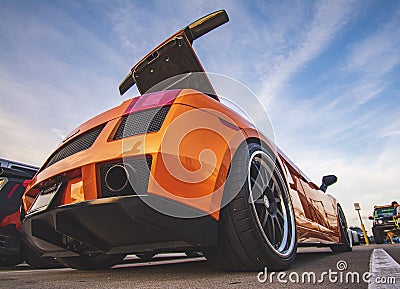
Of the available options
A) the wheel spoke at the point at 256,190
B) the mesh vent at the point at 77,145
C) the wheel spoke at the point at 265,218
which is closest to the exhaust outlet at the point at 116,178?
the mesh vent at the point at 77,145

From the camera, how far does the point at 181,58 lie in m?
2.51

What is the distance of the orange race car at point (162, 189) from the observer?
5.22 feet

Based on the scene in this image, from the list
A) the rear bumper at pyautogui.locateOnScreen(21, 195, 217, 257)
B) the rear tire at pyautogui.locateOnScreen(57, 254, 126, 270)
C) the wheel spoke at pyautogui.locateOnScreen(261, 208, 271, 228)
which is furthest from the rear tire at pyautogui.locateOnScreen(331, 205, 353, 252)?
the rear bumper at pyautogui.locateOnScreen(21, 195, 217, 257)

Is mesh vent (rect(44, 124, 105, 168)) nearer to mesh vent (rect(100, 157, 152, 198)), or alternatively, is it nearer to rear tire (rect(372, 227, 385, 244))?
mesh vent (rect(100, 157, 152, 198))

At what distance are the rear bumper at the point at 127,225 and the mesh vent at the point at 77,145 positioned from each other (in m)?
0.37

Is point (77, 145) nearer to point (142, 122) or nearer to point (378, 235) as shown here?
point (142, 122)

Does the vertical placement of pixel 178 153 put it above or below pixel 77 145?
below

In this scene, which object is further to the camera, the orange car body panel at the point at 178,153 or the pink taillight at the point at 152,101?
the pink taillight at the point at 152,101

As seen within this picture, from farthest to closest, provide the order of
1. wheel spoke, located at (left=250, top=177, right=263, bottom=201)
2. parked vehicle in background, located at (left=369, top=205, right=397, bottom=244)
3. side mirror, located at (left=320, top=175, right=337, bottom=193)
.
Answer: parked vehicle in background, located at (left=369, top=205, right=397, bottom=244)
side mirror, located at (left=320, top=175, right=337, bottom=193)
wheel spoke, located at (left=250, top=177, right=263, bottom=201)

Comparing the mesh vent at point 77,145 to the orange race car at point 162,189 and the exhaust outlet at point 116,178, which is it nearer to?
the orange race car at point 162,189

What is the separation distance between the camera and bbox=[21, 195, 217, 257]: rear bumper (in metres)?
1.53

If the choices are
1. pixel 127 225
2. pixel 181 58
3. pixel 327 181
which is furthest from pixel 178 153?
pixel 327 181

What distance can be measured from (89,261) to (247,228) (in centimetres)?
159

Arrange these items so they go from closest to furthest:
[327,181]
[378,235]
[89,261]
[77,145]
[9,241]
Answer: [77,145]
[89,261]
[9,241]
[327,181]
[378,235]
